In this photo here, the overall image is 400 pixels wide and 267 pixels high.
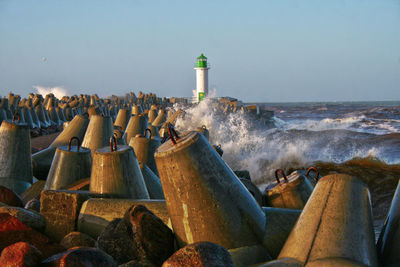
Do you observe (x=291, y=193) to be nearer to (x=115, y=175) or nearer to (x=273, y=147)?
(x=115, y=175)

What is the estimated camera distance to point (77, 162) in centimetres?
453

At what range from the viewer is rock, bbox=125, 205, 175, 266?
8.65 feet

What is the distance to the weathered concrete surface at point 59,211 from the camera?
3326mm

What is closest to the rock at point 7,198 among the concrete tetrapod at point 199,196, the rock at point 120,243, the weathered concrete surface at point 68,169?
the weathered concrete surface at point 68,169

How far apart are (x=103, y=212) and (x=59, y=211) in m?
0.35

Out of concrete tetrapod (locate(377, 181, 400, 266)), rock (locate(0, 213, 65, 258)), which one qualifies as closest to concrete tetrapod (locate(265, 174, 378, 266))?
concrete tetrapod (locate(377, 181, 400, 266))

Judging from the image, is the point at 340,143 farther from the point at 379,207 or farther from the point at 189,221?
the point at 189,221

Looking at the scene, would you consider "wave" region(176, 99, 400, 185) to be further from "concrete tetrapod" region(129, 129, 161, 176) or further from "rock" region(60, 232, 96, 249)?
"rock" region(60, 232, 96, 249)

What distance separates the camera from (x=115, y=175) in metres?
3.71

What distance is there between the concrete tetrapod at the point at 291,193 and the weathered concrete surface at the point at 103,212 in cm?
103

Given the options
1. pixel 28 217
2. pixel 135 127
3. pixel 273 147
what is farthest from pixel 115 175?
pixel 273 147

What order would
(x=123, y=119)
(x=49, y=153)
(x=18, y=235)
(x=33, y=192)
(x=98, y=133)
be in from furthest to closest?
(x=123, y=119) < (x=49, y=153) < (x=98, y=133) < (x=33, y=192) < (x=18, y=235)

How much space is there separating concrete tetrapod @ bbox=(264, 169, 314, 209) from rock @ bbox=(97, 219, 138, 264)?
1460mm

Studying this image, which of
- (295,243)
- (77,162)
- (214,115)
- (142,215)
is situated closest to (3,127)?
(77,162)
